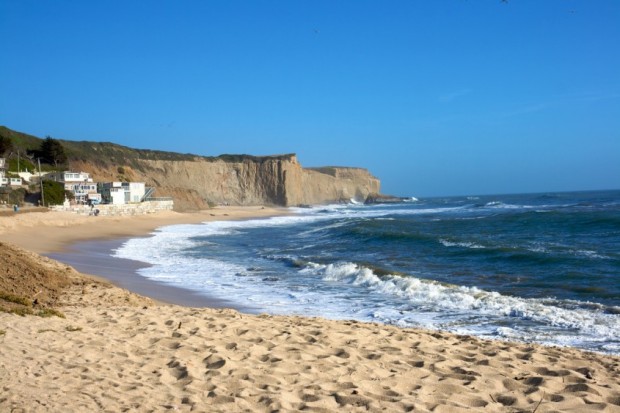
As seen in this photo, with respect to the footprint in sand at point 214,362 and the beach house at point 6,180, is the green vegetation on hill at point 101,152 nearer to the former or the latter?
the beach house at point 6,180

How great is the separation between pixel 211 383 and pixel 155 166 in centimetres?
7944

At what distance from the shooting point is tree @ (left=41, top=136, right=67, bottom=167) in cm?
6075

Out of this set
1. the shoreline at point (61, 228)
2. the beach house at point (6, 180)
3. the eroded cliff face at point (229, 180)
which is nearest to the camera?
the shoreline at point (61, 228)

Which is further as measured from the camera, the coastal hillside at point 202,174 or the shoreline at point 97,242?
the coastal hillside at point 202,174

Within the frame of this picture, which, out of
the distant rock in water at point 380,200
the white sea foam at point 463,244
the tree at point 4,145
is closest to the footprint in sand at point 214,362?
the white sea foam at point 463,244

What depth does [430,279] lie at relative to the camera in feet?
46.5

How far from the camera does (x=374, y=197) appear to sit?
124 meters

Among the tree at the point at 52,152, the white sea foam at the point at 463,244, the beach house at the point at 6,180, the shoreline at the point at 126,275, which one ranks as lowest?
the white sea foam at the point at 463,244

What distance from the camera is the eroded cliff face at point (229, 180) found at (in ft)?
223

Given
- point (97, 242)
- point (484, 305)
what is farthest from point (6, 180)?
point (484, 305)

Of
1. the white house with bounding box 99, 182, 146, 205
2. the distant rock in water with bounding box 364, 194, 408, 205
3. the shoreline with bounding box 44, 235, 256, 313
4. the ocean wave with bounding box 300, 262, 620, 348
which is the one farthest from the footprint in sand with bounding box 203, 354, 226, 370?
the distant rock in water with bounding box 364, 194, 408, 205

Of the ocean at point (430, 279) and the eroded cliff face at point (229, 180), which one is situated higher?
the eroded cliff face at point (229, 180)

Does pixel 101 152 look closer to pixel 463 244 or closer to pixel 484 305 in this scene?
pixel 463 244

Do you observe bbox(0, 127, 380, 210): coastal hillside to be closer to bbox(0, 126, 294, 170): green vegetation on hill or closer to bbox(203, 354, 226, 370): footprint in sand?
bbox(0, 126, 294, 170): green vegetation on hill
